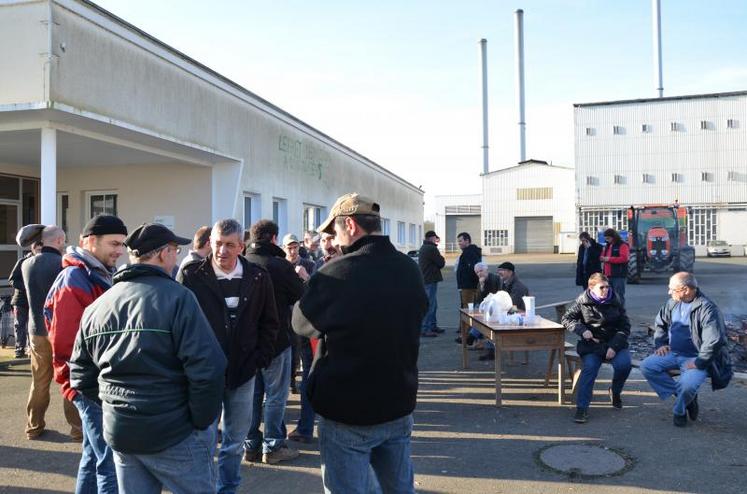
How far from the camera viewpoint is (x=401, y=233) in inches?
1270

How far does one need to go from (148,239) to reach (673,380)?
5.32 m

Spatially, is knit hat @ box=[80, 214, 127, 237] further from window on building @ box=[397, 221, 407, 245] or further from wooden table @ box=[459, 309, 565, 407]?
window on building @ box=[397, 221, 407, 245]

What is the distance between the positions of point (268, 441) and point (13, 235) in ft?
37.0

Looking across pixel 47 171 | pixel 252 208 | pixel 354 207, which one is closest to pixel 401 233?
pixel 252 208

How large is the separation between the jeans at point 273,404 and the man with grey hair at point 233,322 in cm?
88

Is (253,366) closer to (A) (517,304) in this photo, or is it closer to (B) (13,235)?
(A) (517,304)

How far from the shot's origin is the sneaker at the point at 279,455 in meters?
4.74

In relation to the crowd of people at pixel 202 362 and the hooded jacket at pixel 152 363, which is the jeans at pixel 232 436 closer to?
the crowd of people at pixel 202 362

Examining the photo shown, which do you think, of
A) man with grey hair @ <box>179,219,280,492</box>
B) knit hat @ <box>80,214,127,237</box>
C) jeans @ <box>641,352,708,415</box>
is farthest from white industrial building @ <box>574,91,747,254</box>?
knit hat @ <box>80,214,127,237</box>

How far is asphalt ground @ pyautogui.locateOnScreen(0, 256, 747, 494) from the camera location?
4312 mm

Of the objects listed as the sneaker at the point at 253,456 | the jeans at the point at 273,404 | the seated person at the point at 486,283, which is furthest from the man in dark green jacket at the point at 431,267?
the sneaker at the point at 253,456

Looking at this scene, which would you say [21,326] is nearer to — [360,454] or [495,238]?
[360,454]

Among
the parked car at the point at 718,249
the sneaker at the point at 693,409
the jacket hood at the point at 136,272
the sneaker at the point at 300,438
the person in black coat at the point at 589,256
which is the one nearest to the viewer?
the jacket hood at the point at 136,272

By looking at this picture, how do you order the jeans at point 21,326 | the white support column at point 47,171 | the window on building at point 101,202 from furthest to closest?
the window on building at point 101,202
the white support column at point 47,171
the jeans at point 21,326
